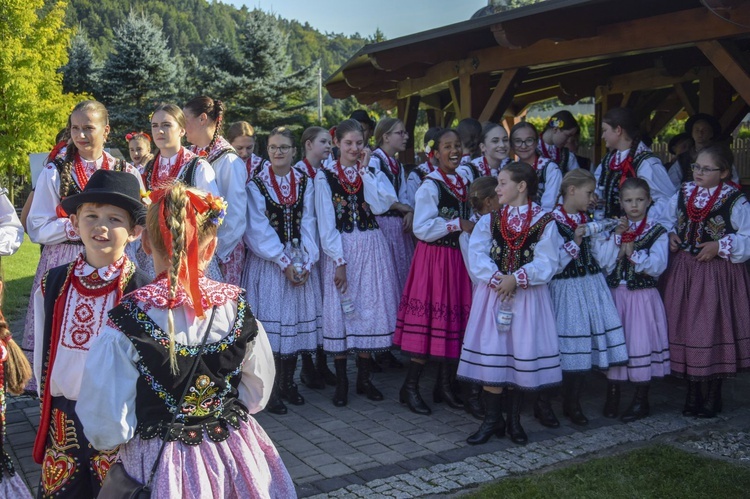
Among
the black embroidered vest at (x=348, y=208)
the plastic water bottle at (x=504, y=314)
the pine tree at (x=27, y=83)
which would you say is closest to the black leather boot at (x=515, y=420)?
the plastic water bottle at (x=504, y=314)

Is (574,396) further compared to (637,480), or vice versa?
(574,396)

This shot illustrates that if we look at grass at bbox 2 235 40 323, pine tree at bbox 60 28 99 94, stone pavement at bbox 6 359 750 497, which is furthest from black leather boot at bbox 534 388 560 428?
pine tree at bbox 60 28 99 94

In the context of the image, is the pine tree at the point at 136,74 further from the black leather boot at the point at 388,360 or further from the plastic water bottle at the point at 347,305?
the plastic water bottle at the point at 347,305

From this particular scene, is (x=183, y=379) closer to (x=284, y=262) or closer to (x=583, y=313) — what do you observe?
(x=284, y=262)

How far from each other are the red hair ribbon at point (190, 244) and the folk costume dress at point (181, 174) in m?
2.35

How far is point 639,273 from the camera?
5520 mm

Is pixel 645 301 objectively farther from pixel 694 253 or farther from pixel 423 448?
pixel 423 448

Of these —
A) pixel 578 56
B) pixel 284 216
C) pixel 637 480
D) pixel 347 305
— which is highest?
pixel 578 56

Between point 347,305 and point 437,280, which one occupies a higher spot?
point 437,280

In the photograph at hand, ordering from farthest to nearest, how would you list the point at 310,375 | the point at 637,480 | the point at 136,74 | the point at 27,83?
the point at 136,74, the point at 27,83, the point at 310,375, the point at 637,480

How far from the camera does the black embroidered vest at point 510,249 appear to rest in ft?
16.3

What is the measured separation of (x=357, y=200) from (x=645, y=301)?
84.0 inches

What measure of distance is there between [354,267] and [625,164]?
2.14 meters

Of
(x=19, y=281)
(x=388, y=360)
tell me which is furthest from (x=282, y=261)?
(x=19, y=281)
